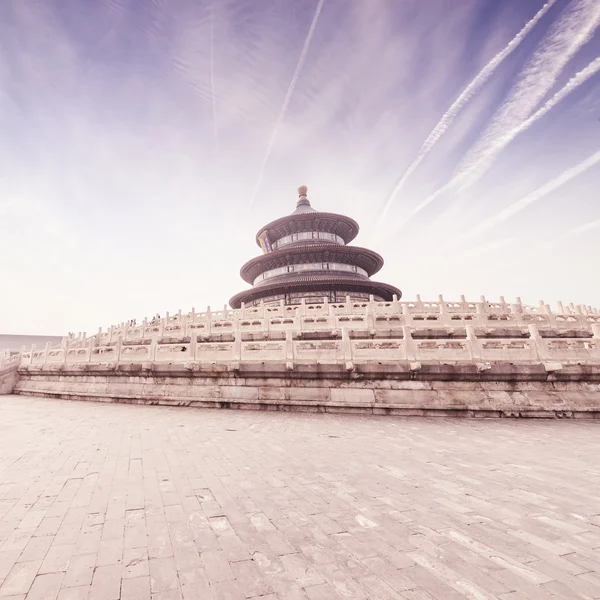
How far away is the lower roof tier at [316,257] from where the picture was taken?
35.2m

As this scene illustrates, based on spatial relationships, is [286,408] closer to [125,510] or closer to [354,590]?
[125,510]

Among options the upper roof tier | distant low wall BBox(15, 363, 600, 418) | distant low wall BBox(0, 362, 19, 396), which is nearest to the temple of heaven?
the upper roof tier

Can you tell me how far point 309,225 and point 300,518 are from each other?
39.3 m

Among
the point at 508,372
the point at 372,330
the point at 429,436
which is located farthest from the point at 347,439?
the point at 372,330

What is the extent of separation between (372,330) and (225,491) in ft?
36.9

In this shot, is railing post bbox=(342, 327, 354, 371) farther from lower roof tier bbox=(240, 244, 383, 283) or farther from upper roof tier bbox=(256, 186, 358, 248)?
upper roof tier bbox=(256, 186, 358, 248)

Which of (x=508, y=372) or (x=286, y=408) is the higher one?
(x=508, y=372)

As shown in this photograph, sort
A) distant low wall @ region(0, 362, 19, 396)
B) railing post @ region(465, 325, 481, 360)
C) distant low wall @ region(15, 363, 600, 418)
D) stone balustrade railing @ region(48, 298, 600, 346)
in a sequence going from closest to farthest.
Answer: distant low wall @ region(15, 363, 600, 418), railing post @ region(465, 325, 481, 360), stone balustrade railing @ region(48, 298, 600, 346), distant low wall @ region(0, 362, 19, 396)

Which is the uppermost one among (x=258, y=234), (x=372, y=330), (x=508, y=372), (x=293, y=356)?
(x=258, y=234)

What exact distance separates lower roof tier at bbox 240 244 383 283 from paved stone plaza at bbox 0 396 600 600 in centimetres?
2967

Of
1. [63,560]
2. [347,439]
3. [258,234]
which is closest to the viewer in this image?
[63,560]

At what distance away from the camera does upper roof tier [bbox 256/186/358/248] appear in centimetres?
3994

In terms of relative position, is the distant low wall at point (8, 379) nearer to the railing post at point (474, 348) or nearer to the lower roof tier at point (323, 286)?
the lower roof tier at point (323, 286)

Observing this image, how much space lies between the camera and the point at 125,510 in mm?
3514
